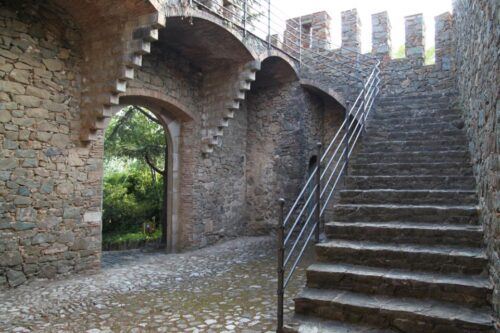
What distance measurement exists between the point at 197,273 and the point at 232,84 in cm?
373

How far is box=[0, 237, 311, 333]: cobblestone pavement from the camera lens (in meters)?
3.77

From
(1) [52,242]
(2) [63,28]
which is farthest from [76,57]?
(1) [52,242]

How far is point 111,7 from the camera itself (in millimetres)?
5387

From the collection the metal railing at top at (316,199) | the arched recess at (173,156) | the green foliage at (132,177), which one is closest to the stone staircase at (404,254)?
the metal railing at top at (316,199)

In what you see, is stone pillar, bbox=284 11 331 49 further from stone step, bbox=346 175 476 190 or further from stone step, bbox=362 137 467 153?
stone step, bbox=346 175 476 190

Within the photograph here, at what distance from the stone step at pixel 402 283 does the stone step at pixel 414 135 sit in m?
2.92

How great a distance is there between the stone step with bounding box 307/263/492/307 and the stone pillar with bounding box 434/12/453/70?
6.52m

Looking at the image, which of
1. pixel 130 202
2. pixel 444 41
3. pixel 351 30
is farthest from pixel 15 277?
pixel 444 41

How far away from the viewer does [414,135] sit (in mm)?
5977

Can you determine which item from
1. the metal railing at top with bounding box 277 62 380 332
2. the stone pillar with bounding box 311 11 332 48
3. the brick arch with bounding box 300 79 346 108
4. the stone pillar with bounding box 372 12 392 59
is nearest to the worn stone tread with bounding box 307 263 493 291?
the metal railing at top with bounding box 277 62 380 332

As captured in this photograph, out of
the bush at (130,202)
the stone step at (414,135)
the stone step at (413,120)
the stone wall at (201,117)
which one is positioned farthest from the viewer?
the bush at (130,202)

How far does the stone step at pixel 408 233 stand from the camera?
3.58m

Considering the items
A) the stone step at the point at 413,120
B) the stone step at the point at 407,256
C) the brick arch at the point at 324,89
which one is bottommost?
the stone step at the point at 407,256

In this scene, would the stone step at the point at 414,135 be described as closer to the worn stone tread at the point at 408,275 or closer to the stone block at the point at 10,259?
the worn stone tread at the point at 408,275
